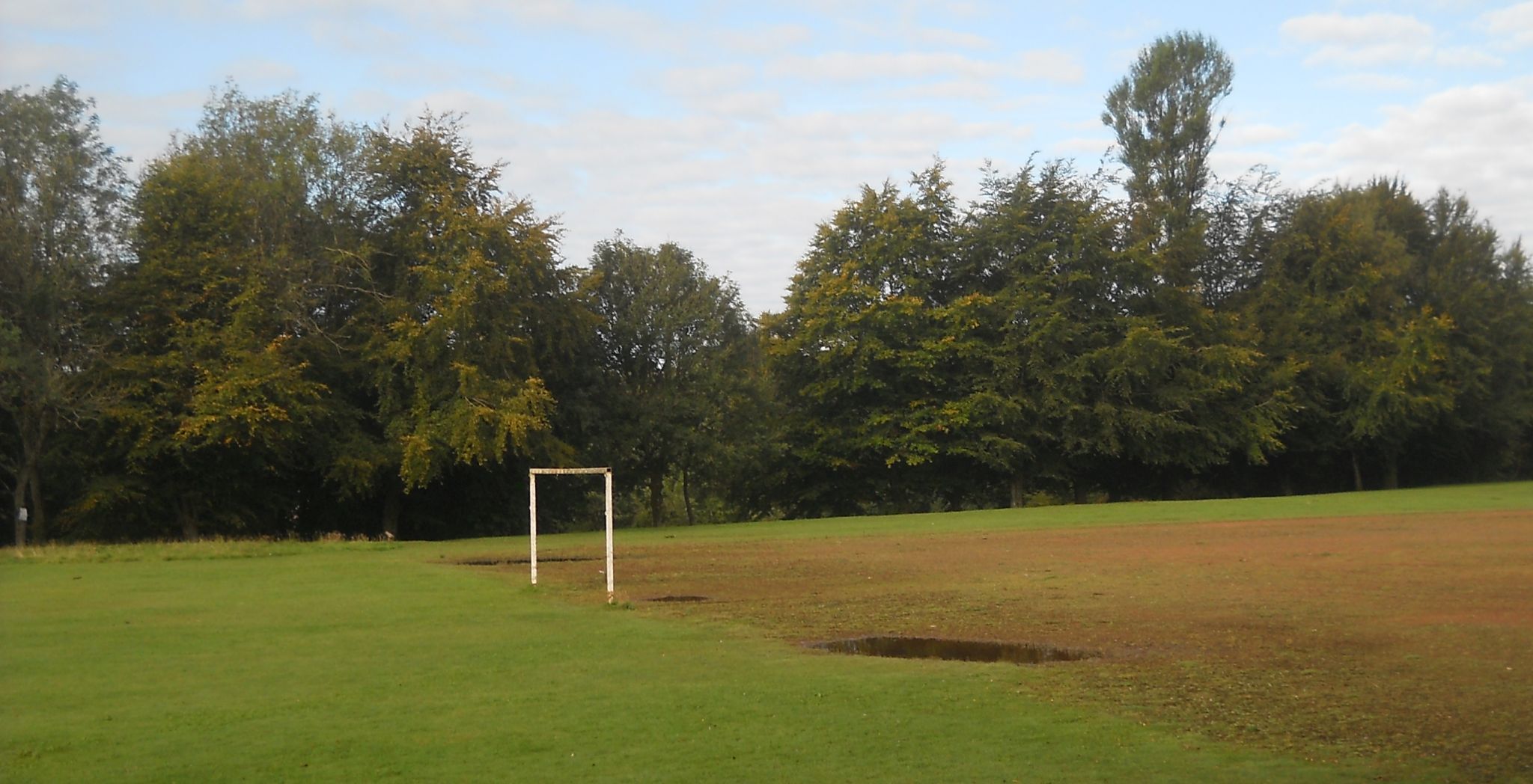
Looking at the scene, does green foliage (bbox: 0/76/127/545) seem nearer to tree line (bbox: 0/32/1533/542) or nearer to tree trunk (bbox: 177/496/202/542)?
tree line (bbox: 0/32/1533/542)

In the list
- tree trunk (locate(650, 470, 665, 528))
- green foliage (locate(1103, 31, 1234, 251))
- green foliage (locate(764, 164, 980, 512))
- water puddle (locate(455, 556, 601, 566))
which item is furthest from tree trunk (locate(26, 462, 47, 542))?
green foliage (locate(1103, 31, 1234, 251))

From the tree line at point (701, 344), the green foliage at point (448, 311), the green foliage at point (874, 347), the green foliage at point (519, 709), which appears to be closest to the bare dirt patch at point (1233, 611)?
the green foliage at point (519, 709)

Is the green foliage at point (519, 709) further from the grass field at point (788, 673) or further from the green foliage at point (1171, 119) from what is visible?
the green foliage at point (1171, 119)

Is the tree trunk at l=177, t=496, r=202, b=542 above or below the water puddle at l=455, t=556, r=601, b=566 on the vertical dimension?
above

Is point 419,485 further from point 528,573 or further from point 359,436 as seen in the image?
point 528,573

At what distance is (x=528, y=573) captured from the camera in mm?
24266

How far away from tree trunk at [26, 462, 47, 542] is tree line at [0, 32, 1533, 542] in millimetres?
195

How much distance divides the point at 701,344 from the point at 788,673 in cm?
4053

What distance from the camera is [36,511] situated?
38.9 metres

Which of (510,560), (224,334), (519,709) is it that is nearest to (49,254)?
(224,334)

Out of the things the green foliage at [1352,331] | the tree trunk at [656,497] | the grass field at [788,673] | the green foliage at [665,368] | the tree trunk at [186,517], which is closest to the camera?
the grass field at [788,673]

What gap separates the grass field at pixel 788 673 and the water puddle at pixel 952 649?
391 mm

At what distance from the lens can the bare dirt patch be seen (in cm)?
991

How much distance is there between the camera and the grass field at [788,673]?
29.0 ft
